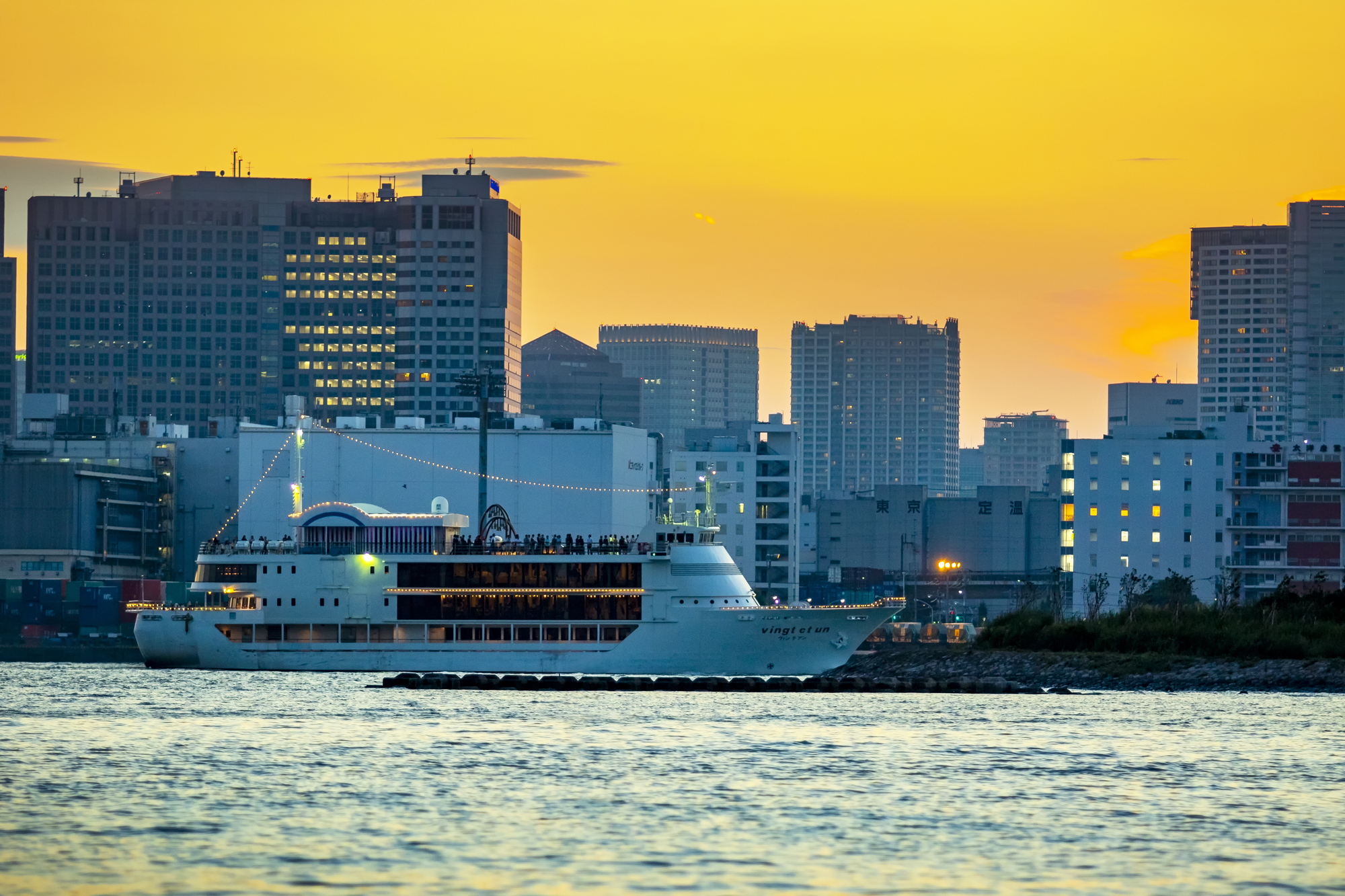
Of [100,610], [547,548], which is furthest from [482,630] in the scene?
[100,610]

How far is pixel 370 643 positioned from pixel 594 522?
68849mm

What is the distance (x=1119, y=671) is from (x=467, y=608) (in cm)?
3352

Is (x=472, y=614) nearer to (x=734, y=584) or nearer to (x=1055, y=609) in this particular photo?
(x=734, y=584)

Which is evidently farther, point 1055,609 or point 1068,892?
point 1055,609

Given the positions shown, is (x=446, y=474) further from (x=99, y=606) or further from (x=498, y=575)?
(x=498, y=575)

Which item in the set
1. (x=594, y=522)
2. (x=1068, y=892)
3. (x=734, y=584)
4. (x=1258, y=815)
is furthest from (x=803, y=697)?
(x=594, y=522)

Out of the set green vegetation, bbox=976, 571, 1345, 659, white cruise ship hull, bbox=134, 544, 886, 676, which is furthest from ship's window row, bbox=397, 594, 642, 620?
green vegetation, bbox=976, 571, 1345, 659

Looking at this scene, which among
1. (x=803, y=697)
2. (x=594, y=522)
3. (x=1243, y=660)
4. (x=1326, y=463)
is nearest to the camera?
(x=803, y=697)

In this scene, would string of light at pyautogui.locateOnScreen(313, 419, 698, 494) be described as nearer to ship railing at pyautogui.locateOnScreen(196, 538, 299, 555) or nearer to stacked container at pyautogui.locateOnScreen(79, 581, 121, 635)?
stacked container at pyautogui.locateOnScreen(79, 581, 121, 635)

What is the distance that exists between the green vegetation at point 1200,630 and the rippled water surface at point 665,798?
21.9 m

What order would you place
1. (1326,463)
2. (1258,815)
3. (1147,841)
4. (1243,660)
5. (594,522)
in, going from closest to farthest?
(1147,841), (1258,815), (1243,660), (1326,463), (594,522)

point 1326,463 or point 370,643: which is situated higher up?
point 1326,463

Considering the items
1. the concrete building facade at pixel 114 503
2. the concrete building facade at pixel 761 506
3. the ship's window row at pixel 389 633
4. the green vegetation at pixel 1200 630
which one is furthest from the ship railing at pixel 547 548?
the concrete building facade at pixel 761 506

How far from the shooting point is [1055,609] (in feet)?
420
